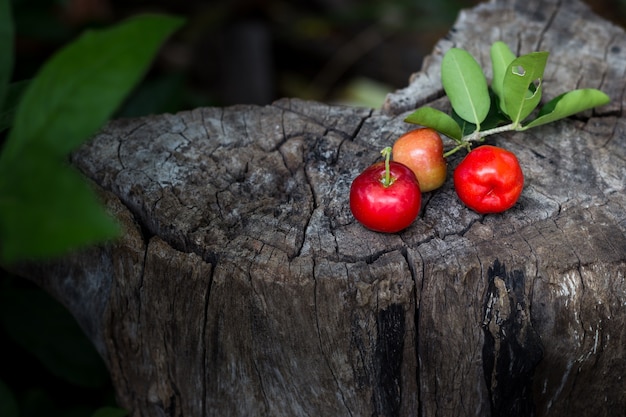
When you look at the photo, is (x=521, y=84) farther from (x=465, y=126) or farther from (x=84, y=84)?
(x=84, y=84)

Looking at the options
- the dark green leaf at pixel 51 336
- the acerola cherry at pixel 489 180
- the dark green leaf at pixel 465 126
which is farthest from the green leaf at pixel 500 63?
the dark green leaf at pixel 51 336

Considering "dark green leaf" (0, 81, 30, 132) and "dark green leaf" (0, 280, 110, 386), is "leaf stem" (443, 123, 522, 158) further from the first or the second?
"dark green leaf" (0, 280, 110, 386)

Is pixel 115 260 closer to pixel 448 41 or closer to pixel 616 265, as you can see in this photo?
pixel 616 265

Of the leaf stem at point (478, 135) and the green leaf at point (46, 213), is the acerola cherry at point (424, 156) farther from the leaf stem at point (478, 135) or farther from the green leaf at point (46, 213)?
the green leaf at point (46, 213)

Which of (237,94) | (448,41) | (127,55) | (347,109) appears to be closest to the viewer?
(127,55)

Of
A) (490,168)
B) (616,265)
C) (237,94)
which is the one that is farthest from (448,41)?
(237,94)

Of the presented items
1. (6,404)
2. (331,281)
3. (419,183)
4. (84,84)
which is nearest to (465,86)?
(419,183)

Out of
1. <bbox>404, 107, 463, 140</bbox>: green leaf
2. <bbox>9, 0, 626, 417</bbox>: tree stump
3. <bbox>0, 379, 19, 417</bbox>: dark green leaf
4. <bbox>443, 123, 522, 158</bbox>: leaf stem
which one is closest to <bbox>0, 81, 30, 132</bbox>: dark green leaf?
<bbox>9, 0, 626, 417</bbox>: tree stump
